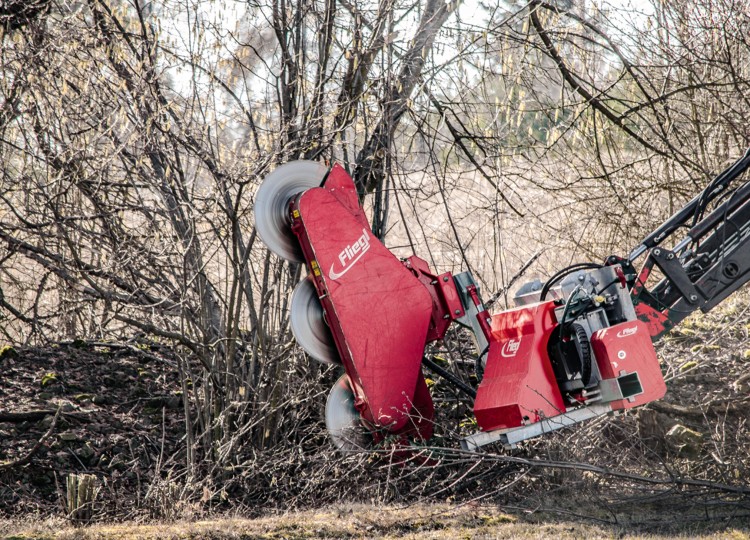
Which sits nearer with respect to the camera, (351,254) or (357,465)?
(351,254)

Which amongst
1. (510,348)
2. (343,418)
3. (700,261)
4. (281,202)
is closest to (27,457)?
(343,418)

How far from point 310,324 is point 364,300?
40 cm

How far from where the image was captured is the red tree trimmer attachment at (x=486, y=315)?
16.8 ft

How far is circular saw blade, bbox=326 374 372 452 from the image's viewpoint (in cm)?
563

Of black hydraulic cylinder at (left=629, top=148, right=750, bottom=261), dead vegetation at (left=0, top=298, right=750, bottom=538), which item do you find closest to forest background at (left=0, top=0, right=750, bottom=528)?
dead vegetation at (left=0, top=298, right=750, bottom=538)

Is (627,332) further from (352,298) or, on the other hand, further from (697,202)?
(352,298)

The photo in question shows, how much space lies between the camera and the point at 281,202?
538 cm

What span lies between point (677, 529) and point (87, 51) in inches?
190

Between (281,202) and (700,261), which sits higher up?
(281,202)

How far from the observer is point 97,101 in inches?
240

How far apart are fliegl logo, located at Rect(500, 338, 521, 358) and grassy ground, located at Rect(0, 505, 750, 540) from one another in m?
1.02

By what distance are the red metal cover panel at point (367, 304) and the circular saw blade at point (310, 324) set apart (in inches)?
5.5

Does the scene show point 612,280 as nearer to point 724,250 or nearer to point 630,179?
point 724,250

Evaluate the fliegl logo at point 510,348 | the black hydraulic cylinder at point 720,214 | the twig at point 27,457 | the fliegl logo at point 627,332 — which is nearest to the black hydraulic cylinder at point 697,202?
the black hydraulic cylinder at point 720,214
